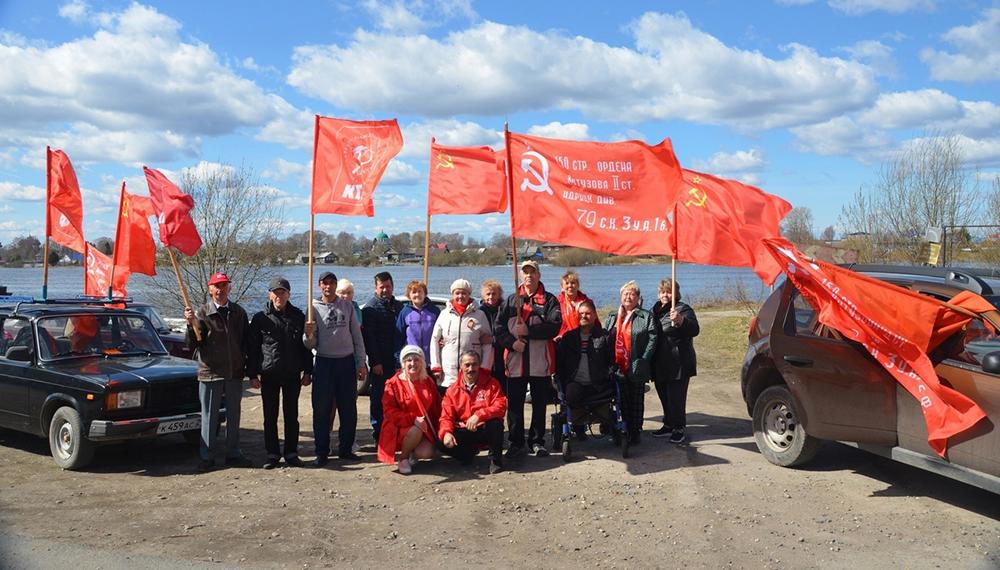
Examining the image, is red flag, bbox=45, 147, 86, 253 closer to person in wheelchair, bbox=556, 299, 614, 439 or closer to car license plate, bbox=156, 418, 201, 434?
car license plate, bbox=156, 418, 201, 434

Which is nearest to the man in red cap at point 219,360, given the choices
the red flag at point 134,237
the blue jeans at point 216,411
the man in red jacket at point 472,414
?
the blue jeans at point 216,411

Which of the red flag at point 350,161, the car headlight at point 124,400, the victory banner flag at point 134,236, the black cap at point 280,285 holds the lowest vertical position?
the car headlight at point 124,400

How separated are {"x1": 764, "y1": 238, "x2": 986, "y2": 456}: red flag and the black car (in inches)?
245

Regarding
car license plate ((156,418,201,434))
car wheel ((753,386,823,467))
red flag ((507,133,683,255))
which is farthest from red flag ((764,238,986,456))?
car license plate ((156,418,201,434))

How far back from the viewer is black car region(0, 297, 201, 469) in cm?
782

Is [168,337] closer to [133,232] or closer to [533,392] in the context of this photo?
[133,232]

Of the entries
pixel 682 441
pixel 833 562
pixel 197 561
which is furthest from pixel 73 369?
pixel 833 562

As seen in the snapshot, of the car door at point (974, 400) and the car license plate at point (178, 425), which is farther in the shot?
the car license plate at point (178, 425)

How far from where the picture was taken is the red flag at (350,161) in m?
8.60

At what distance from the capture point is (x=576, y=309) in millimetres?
8359

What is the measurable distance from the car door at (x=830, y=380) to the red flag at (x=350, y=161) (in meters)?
4.34

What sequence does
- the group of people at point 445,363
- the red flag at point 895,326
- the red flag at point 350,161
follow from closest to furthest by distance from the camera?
the red flag at point 895,326 < the group of people at point 445,363 < the red flag at point 350,161

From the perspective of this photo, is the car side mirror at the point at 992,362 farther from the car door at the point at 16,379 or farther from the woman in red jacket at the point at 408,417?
the car door at the point at 16,379

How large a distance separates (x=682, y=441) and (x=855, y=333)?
108 inches
